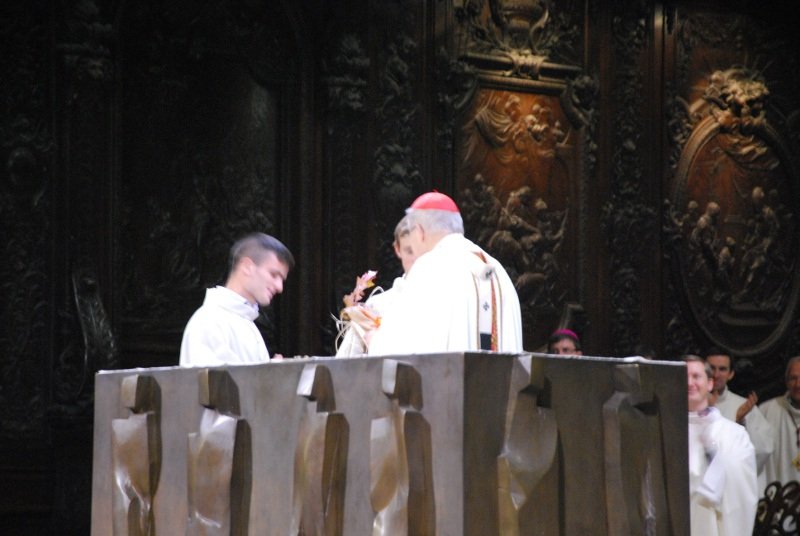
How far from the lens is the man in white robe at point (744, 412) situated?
32.2ft

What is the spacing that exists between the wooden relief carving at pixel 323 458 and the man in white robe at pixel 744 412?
22.1 ft

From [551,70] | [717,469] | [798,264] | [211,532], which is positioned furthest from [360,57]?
[211,532]

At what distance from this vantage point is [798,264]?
1161 cm

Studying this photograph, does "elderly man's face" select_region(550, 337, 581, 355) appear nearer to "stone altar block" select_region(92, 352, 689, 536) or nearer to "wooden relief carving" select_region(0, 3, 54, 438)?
"wooden relief carving" select_region(0, 3, 54, 438)

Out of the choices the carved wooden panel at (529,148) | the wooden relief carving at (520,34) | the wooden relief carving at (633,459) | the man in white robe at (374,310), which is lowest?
the wooden relief carving at (633,459)

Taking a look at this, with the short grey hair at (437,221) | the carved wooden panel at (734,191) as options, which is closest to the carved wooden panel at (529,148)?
the carved wooden panel at (734,191)

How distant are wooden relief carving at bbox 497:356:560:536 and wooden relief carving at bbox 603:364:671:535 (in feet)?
0.84

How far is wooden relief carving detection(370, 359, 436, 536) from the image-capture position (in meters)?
3.11

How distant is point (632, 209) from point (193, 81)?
11.1 ft

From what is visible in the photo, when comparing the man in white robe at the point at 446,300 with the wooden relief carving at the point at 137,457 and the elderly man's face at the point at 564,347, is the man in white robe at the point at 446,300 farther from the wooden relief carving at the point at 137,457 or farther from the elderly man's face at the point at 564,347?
the elderly man's face at the point at 564,347

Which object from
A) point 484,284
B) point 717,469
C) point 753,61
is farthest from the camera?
point 753,61

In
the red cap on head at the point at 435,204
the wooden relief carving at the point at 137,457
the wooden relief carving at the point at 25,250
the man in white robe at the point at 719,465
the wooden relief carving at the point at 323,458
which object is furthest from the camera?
the wooden relief carving at the point at 25,250

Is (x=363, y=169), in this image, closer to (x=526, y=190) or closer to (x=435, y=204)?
(x=526, y=190)

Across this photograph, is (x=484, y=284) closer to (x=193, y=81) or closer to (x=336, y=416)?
(x=336, y=416)
